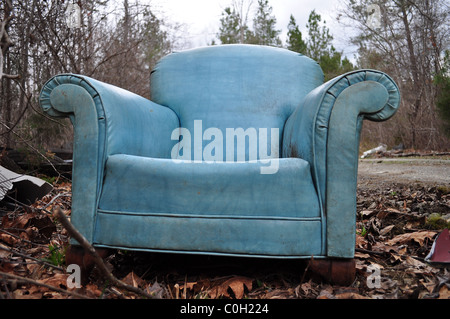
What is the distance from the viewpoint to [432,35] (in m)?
6.54

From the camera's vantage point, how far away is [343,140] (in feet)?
3.93

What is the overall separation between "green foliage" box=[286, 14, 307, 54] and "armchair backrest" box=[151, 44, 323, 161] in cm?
1351

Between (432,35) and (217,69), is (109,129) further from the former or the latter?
(432,35)

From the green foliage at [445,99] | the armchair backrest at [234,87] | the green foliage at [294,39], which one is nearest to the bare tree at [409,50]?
the green foliage at [445,99]

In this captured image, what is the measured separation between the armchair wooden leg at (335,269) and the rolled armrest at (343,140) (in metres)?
0.04

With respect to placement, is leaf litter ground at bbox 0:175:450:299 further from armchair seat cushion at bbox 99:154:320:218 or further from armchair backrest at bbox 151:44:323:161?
armchair backrest at bbox 151:44:323:161

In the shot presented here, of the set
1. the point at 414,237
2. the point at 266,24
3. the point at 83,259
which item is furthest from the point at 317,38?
the point at 83,259

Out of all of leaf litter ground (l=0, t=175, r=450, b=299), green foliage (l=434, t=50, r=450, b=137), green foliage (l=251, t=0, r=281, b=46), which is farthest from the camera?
green foliage (l=251, t=0, r=281, b=46)

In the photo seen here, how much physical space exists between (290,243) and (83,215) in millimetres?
743

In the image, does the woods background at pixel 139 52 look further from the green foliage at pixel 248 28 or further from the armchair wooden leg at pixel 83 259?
the armchair wooden leg at pixel 83 259

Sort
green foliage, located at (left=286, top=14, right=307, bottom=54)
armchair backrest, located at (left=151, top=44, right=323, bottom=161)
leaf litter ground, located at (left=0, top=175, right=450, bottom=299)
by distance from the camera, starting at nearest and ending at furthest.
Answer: leaf litter ground, located at (left=0, top=175, right=450, bottom=299) → armchair backrest, located at (left=151, top=44, right=323, bottom=161) → green foliage, located at (left=286, top=14, right=307, bottom=54)

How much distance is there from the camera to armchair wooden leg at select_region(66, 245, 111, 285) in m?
1.21

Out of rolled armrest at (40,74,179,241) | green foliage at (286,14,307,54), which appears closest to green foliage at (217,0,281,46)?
green foliage at (286,14,307,54)

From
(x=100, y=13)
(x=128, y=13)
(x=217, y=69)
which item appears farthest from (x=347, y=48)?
(x=217, y=69)
